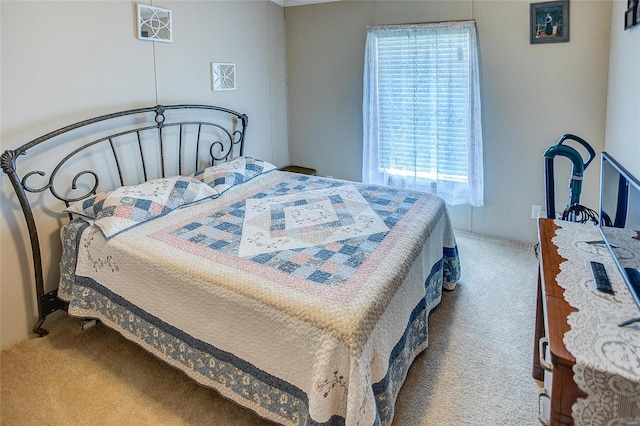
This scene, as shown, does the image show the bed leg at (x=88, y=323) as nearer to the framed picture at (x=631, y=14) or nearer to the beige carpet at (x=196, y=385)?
the beige carpet at (x=196, y=385)

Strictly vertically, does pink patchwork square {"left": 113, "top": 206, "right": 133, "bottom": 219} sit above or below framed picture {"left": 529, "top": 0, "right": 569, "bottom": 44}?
below

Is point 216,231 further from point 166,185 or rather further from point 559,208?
point 559,208

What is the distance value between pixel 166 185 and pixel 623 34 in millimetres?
3027

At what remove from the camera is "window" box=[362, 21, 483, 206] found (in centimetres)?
345

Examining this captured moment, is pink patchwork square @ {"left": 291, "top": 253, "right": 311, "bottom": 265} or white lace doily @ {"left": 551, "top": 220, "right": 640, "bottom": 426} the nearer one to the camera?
white lace doily @ {"left": 551, "top": 220, "right": 640, "bottom": 426}

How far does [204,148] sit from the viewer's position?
3463 millimetres

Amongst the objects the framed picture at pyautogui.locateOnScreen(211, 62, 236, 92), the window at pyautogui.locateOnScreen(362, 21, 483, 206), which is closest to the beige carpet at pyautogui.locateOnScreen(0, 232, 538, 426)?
the window at pyautogui.locateOnScreen(362, 21, 483, 206)

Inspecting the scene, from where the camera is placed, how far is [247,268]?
182 centimetres

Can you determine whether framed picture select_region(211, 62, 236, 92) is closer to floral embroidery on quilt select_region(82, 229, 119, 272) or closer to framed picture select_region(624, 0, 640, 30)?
floral embroidery on quilt select_region(82, 229, 119, 272)

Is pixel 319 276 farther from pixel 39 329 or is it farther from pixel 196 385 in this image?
pixel 39 329

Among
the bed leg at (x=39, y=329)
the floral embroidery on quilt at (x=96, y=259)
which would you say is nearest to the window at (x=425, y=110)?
the floral embroidery on quilt at (x=96, y=259)

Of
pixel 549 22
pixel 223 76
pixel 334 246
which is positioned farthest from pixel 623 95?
pixel 223 76

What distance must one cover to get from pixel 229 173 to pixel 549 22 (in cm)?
267

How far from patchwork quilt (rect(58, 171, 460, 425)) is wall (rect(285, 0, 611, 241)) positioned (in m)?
1.24
